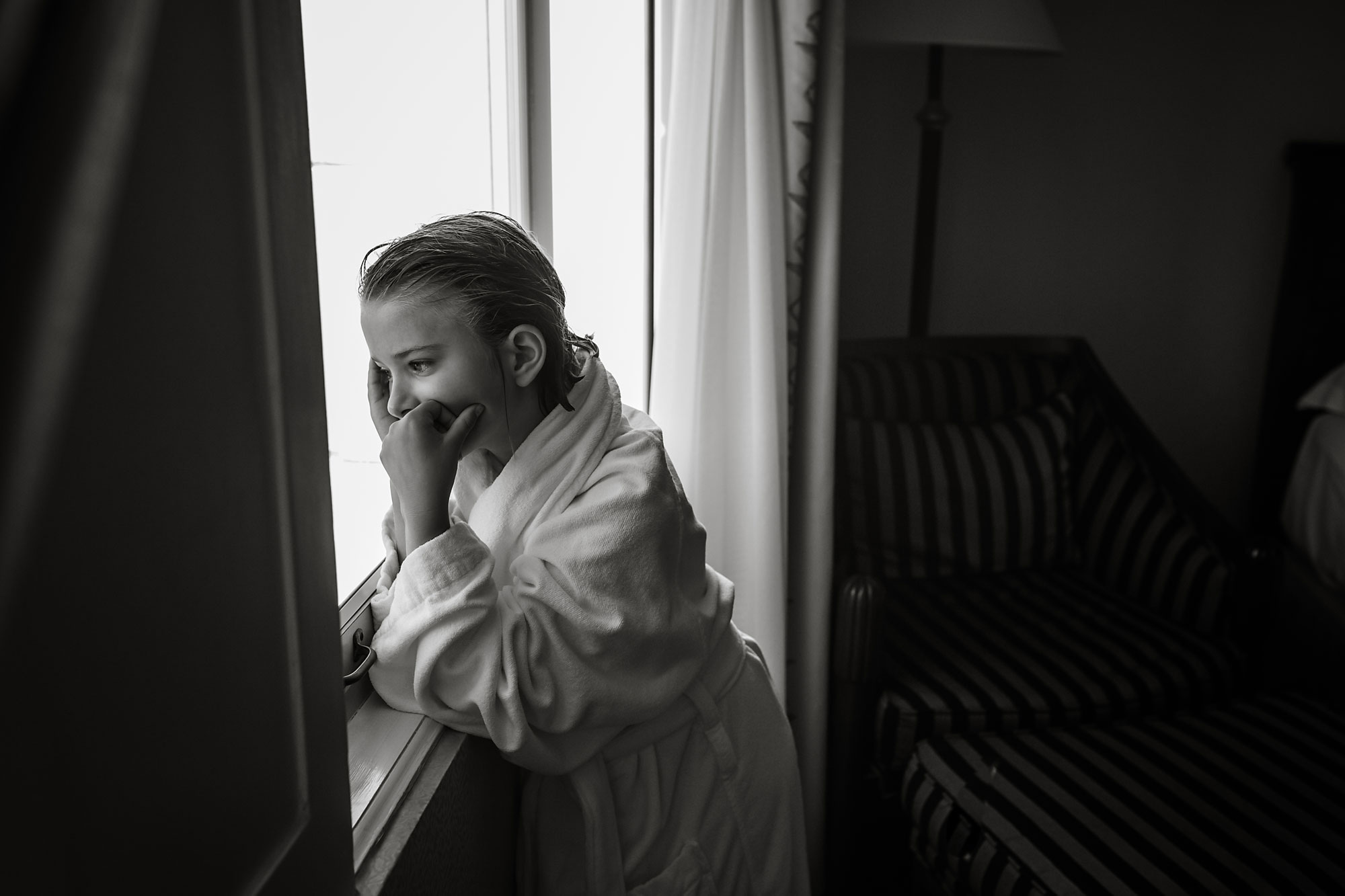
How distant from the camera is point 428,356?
0.74m

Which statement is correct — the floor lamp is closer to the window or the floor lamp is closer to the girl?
the window

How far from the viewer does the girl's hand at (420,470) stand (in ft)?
2.30

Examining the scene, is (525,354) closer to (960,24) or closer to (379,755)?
(379,755)

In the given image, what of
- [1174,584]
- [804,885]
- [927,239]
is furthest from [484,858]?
[927,239]

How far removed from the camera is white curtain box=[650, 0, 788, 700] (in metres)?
1.33

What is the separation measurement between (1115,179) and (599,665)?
226 centimetres

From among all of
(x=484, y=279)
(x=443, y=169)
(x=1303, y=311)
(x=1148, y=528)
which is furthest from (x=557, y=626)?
(x=1303, y=311)

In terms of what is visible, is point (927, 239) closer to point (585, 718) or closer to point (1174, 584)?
point (1174, 584)

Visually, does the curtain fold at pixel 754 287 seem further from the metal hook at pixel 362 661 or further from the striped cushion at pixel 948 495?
the metal hook at pixel 362 661

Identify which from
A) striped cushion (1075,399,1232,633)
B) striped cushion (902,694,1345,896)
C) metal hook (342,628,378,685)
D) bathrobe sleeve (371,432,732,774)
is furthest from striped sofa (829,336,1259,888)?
metal hook (342,628,378,685)

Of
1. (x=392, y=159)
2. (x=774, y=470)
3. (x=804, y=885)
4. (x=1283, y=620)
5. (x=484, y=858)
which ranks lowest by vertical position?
(x=1283, y=620)

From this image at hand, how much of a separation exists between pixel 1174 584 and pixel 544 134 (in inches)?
55.2

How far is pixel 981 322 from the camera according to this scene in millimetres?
2477

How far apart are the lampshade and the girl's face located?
4.19 feet
